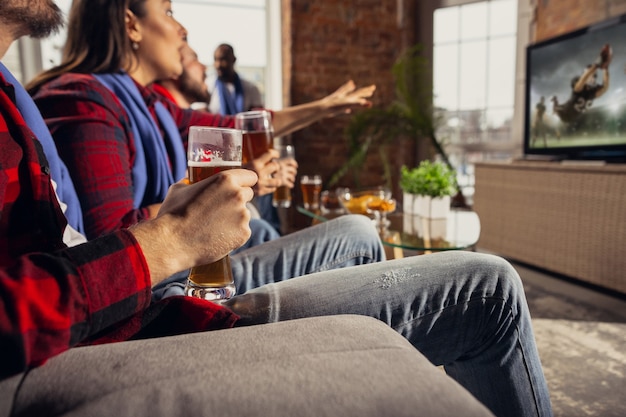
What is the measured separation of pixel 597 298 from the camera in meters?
2.41

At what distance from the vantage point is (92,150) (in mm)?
1064

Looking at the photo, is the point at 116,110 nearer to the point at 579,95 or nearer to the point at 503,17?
the point at 579,95

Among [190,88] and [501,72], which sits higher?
[501,72]

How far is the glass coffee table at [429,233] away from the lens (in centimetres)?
150

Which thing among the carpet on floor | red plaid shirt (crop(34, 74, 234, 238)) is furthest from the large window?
red plaid shirt (crop(34, 74, 234, 238))

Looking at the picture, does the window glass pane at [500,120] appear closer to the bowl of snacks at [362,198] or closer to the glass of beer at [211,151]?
the bowl of snacks at [362,198]

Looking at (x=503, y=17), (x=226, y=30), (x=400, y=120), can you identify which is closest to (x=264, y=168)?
(x=400, y=120)

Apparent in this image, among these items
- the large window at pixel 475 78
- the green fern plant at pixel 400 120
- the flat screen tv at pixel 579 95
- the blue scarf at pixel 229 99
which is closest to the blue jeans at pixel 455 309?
the flat screen tv at pixel 579 95

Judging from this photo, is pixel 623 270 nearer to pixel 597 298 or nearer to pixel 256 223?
pixel 597 298

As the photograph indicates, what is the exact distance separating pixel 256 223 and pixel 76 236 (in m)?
0.92

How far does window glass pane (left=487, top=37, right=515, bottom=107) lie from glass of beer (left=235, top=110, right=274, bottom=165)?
3382mm

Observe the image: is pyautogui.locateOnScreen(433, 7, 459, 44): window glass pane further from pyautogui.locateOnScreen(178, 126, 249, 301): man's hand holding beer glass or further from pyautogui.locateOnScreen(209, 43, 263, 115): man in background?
pyautogui.locateOnScreen(178, 126, 249, 301): man's hand holding beer glass

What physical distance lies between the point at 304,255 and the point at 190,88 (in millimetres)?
2167

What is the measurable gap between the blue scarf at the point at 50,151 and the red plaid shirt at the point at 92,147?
0.11 feet
